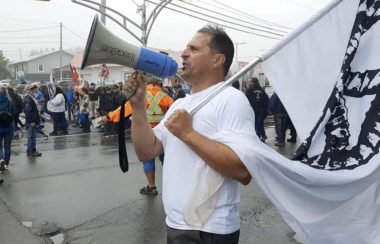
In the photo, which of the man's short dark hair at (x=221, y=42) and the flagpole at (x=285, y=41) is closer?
the flagpole at (x=285, y=41)

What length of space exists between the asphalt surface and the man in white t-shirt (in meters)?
2.66

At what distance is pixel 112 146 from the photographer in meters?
12.1

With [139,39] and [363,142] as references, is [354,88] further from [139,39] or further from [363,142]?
[139,39]

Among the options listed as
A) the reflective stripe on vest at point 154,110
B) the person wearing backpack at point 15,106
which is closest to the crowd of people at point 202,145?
the reflective stripe on vest at point 154,110

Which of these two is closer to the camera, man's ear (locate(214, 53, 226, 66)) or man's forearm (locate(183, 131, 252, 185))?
man's forearm (locate(183, 131, 252, 185))

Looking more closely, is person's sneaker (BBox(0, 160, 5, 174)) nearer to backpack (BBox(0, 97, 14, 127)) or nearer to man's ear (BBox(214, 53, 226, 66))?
backpack (BBox(0, 97, 14, 127))

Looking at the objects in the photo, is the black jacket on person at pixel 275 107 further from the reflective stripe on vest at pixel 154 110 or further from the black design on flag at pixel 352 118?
the black design on flag at pixel 352 118

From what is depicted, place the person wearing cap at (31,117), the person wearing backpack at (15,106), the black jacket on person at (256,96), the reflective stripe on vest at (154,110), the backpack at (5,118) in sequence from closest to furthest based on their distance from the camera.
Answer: the reflective stripe on vest at (154,110) → the backpack at (5,118) → the person wearing backpack at (15,106) → the person wearing cap at (31,117) → the black jacket on person at (256,96)

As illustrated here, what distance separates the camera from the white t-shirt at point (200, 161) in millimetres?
2121

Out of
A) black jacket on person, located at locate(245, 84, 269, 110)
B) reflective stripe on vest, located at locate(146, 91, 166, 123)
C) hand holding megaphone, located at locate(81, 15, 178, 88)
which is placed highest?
hand holding megaphone, located at locate(81, 15, 178, 88)

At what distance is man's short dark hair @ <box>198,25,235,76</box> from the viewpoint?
2.30 metres

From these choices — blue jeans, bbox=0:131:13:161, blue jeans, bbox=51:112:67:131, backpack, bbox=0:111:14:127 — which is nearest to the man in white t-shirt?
backpack, bbox=0:111:14:127

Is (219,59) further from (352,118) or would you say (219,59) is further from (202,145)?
(352,118)

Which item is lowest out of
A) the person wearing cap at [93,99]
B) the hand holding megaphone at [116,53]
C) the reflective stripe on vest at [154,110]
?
the person wearing cap at [93,99]
